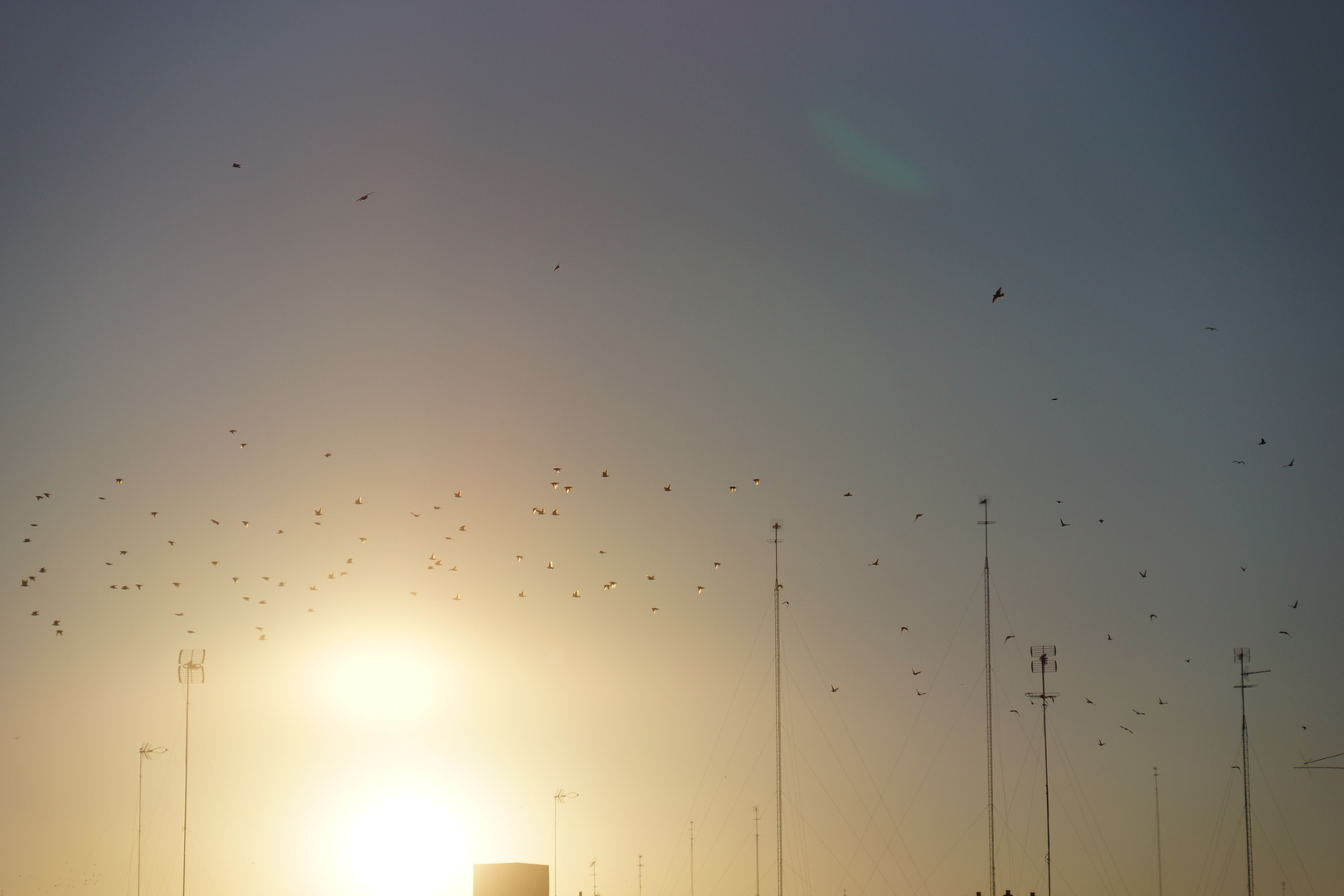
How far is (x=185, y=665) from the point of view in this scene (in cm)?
7738

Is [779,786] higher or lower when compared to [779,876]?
higher

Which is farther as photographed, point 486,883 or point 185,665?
point 486,883

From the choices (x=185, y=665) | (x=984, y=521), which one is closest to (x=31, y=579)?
(x=185, y=665)

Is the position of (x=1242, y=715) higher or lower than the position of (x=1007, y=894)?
higher

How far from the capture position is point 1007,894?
75062 millimetres

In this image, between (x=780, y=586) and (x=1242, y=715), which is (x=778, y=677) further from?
(x=1242, y=715)

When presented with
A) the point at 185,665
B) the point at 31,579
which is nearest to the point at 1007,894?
the point at 185,665

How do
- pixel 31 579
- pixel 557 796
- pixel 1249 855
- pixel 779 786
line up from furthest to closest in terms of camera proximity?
1. pixel 557 796
2. pixel 1249 855
3. pixel 779 786
4. pixel 31 579

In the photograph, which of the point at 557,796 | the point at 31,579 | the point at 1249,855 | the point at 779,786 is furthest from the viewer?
the point at 557,796

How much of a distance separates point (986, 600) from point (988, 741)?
8478 millimetres

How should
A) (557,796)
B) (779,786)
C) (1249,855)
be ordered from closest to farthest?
(779,786) → (1249,855) → (557,796)

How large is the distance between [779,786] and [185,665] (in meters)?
37.2

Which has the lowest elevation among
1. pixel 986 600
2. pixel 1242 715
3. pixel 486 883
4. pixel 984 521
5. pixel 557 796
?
pixel 486 883

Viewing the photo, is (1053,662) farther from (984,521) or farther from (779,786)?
(779,786)
